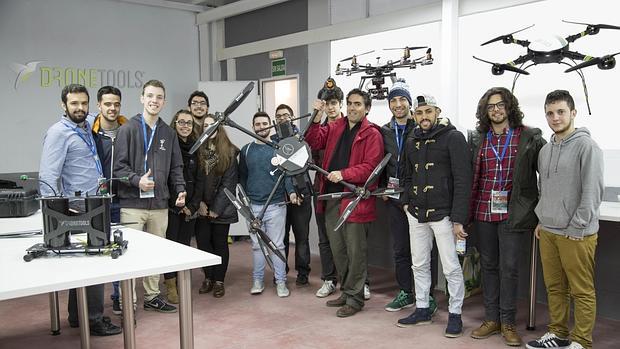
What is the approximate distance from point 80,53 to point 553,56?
5.41 m

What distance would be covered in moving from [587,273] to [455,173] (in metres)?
0.91

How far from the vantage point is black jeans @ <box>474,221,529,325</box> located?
328 centimetres

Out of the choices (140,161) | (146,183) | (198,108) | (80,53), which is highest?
(80,53)

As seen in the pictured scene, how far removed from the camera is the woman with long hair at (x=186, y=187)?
13.9 ft

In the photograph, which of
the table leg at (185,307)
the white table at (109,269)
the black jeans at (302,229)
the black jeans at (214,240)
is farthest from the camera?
the black jeans at (302,229)

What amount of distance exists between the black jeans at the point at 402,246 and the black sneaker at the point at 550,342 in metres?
1.07

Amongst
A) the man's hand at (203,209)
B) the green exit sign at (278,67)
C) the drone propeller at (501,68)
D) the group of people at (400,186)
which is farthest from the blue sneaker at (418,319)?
the green exit sign at (278,67)

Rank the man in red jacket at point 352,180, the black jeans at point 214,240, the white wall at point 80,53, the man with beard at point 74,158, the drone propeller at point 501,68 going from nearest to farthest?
the man with beard at point 74,158
the man in red jacket at point 352,180
the drone propeller at point 501,68
the black jeans at point 214,240
the white wall at point 80,53

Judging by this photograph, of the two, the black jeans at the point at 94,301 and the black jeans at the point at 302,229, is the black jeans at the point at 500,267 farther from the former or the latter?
the black jeans at the point at 94,301

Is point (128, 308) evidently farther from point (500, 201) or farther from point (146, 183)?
point (500, 201)

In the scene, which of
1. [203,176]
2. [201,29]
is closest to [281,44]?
[201,29]

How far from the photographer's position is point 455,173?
10.9ft

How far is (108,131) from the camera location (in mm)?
3912

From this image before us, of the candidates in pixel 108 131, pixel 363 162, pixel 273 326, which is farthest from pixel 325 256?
pixel 108 131
